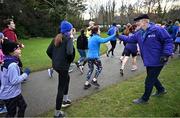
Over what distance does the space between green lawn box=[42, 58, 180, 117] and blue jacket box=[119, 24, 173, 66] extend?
1.02 metres

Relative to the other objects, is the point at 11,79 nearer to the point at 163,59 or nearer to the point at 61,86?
the point at 61,86

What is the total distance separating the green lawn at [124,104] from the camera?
6.43m

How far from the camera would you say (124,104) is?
23.3 feet

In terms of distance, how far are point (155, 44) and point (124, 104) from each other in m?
1.59

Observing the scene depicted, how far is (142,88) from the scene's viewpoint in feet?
28.2

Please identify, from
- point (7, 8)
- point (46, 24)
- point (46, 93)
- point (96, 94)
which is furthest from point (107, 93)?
point (46, 24)

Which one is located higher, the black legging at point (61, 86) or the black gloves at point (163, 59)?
the black gloves at point (163, 59)

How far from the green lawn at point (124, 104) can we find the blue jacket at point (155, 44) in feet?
3.34

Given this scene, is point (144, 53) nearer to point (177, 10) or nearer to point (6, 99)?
point (6, 99)

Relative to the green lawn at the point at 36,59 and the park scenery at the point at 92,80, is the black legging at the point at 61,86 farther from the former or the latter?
the green lawn at the point at 36,59

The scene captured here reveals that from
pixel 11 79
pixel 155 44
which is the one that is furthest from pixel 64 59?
pixel 155 44

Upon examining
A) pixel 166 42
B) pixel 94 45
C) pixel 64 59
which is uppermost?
pixel 166 42

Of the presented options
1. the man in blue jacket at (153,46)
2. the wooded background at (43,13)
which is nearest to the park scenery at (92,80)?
the man in blue jacket at (153,46)

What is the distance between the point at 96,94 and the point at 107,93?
0.32m
